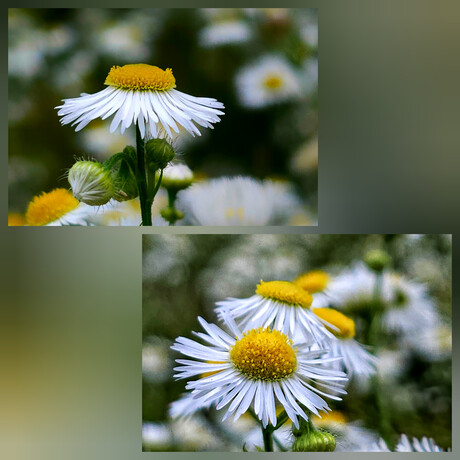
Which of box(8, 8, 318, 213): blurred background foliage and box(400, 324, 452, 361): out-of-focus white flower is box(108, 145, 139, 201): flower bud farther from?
box(400, 324, 452, 361): out-of-focus white flower

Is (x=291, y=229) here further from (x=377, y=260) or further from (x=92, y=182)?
(x=92, y=182)

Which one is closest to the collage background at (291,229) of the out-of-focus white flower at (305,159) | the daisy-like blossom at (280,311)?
the out-of-focus white flower at (305,159)

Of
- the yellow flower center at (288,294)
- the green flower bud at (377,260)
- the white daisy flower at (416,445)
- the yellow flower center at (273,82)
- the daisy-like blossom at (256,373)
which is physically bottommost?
the white daisy flower at (416,445)

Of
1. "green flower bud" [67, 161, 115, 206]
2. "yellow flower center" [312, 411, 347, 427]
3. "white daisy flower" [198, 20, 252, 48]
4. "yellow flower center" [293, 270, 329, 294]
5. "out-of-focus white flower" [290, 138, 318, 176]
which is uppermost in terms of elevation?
"white daisy flower" [198, 20, 252, 48]

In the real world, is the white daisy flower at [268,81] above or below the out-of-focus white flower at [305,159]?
above

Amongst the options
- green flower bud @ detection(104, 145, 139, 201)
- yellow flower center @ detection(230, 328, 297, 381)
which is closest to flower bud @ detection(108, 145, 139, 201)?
green flower bud @ detection(104, 145, 139, 201)

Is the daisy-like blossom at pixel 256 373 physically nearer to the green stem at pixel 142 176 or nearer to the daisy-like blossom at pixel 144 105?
the green stem at pixel 142 176
